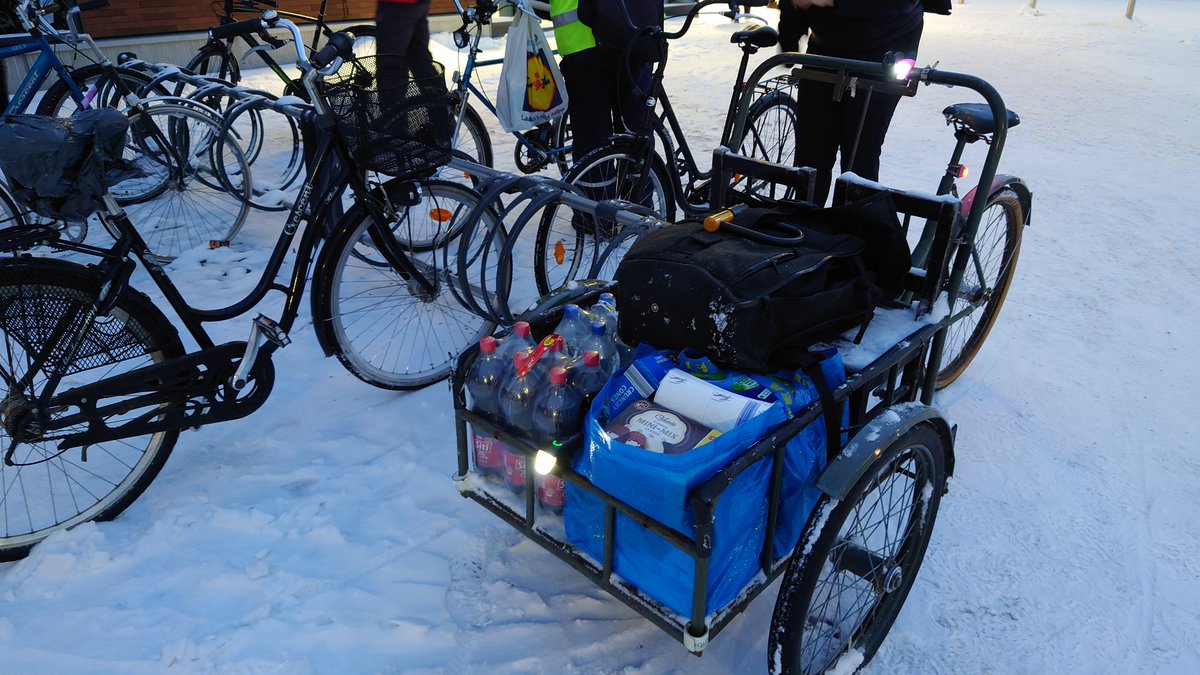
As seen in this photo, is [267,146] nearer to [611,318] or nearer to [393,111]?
[393,111]

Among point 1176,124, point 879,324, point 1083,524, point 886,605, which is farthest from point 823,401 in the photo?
point 1176,124

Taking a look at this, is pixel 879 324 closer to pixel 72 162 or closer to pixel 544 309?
pixel 544 309

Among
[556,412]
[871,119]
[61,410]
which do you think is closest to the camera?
[556,412]

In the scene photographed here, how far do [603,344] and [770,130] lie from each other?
11.8ft

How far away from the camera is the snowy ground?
2172 millimetres

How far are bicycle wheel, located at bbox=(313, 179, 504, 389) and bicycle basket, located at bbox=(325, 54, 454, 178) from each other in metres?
0.18

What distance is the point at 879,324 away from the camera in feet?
7.36

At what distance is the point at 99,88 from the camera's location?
4699 mm

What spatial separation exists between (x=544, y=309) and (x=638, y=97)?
7.42ft

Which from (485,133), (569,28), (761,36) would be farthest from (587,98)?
(485,133)

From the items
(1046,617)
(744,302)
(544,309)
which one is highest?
(744,302)

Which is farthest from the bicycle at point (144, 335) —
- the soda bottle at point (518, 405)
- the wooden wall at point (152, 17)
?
the wooden wall at point (152, 17)

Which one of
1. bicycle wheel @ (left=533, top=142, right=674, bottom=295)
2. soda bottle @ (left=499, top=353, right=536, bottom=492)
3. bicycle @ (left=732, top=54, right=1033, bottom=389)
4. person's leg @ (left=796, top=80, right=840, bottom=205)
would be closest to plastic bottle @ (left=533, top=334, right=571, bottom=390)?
soda bottle @ (left=499, top=353, right=536, bottom=492)

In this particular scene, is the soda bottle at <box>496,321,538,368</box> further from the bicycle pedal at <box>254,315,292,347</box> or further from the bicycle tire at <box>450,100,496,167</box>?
the bicycle tire at <box>450,100,496,167</box>
